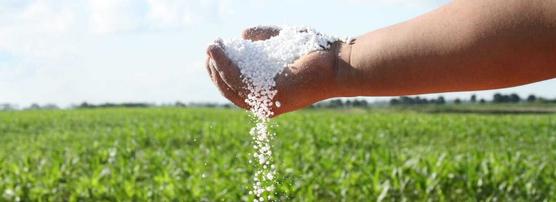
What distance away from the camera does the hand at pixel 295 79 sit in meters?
1.93

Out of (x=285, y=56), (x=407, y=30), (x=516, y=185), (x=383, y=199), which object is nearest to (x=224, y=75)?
(x=285, y=56)

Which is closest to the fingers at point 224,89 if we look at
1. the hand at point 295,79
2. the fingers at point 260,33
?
the hand at point 295,79

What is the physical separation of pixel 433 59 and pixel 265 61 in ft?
1.27

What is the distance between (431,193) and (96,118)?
13.9 m

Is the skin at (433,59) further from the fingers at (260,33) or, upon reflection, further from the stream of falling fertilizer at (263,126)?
the fingers at (260,33)

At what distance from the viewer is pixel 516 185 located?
5453 mm

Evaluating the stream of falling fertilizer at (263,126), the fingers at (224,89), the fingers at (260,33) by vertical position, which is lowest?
the stream of falling fertilizer at (263,126)

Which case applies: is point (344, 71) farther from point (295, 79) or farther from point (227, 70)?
point (227, 70)

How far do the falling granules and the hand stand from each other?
1 cm

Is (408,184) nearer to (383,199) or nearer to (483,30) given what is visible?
(383,199)

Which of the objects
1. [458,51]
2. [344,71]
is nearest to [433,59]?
[458,51]

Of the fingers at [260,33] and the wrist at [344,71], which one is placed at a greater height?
the fingers at [260,33]

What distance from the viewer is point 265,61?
78.1 inches

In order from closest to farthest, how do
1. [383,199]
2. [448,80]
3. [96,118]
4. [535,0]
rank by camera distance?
[535,0] < [448,80] < [383,199] < [96,118]
